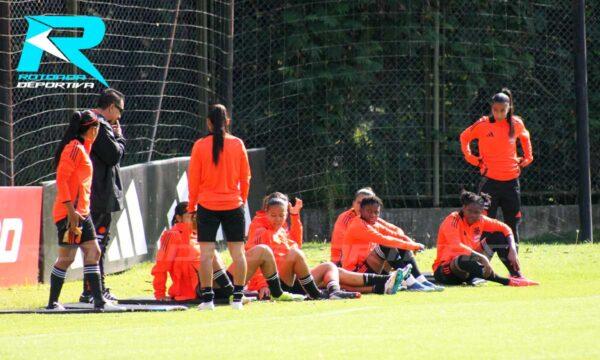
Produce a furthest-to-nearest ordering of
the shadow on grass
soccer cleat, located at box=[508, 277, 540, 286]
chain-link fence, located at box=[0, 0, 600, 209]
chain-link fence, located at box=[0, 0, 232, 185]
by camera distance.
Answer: chain-link fence, located at box=[0, 0, 600, 209] < the shadow on grass < chain-link fence, located at box=[0, 0, 232, 185] < soccer cleat, located at box=[508, 277, 540, 286]

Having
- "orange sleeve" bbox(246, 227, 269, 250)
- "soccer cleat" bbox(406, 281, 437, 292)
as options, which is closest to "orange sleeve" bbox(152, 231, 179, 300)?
"orange sleeve" bbox(246, 227, 269, 250)

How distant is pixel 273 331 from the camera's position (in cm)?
865

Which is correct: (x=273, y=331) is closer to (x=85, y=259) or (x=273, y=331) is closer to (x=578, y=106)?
(x=85, y=259)

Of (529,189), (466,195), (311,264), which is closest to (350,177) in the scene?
(529,189)

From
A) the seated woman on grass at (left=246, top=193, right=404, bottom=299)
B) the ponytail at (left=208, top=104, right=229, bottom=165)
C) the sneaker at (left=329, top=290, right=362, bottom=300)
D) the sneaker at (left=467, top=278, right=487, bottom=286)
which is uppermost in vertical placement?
the ponytail at (left=208, top=104, right=229, bottom=165)

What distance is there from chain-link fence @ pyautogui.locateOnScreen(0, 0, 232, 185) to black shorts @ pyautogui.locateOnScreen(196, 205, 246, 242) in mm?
3558

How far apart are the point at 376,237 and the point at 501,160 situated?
3173mm

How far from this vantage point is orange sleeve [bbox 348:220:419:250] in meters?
11.9

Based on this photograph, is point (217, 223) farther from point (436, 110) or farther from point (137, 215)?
point (436, 110)

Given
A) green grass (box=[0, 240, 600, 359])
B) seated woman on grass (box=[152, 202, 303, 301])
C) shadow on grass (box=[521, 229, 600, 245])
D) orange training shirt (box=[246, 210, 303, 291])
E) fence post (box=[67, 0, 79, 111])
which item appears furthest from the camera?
shadow on grass (box=[521, 229, 600, 245])

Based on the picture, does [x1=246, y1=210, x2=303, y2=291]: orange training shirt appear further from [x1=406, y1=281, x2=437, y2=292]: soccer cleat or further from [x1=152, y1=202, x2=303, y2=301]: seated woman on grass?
[x1=406, y1=281, x2=437, y2=292]: soccer cleat

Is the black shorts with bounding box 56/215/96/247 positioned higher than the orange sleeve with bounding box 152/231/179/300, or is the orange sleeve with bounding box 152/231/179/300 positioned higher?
the black shorts with bounding box 56/215/96/247

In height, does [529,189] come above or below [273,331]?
above

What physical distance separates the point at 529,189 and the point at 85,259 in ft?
32.5
